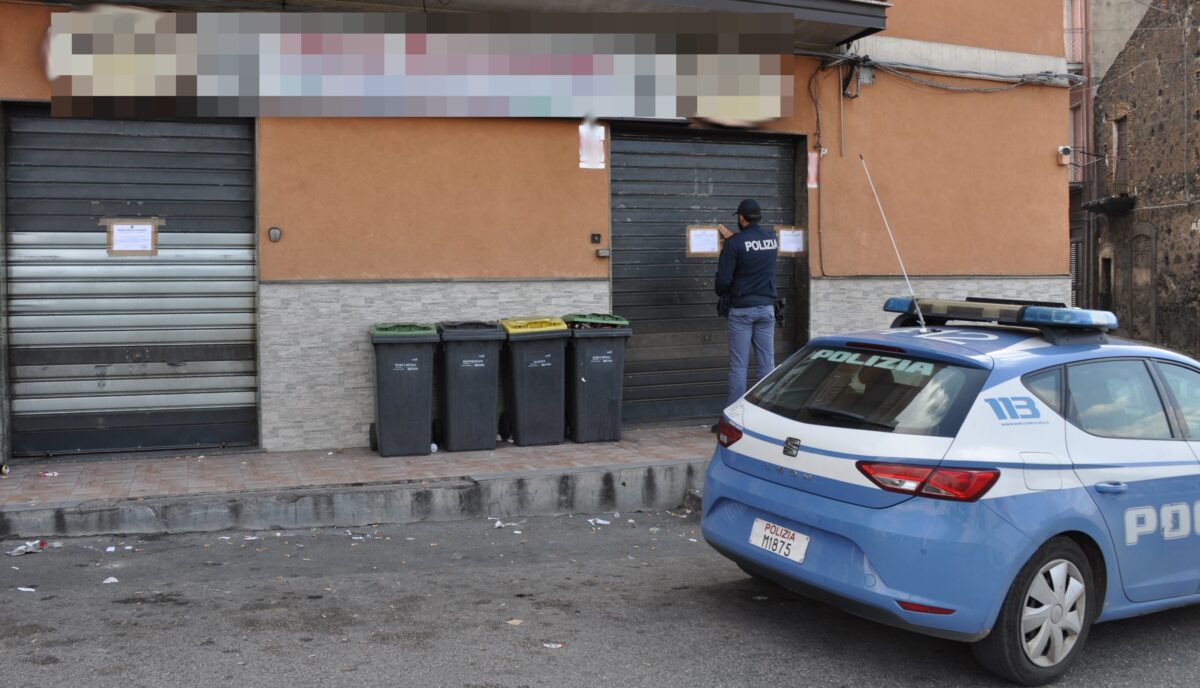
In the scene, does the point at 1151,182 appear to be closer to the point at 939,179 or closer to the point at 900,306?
the point at 939,179

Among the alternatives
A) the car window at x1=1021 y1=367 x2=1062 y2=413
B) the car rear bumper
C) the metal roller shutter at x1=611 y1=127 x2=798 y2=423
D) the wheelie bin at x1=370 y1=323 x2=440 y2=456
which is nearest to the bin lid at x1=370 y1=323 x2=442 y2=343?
the wheelie bin at x1=370 y1=323 x2=440 y2=456

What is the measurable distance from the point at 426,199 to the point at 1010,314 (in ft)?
19.1

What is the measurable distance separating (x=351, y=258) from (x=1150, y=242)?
24.5 metres

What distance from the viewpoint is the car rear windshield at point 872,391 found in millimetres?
4516

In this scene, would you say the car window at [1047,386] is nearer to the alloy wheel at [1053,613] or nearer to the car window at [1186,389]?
the alloy wheel at [1053,613]

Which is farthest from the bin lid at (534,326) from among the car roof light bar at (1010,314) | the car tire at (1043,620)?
the car tire at (1043,620)

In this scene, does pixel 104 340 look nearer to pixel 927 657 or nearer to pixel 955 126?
pixel 927 657

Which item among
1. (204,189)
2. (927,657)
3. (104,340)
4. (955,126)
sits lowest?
(927,657)

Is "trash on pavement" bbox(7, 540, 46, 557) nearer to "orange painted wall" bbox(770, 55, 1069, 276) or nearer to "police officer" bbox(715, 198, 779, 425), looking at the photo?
"police officer" bbox(715, 198, 779, 425)

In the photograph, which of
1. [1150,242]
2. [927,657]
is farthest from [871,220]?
[1150,242]

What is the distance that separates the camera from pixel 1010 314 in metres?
5.15

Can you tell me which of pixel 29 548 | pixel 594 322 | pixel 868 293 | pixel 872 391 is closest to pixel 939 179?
pixel 868 293

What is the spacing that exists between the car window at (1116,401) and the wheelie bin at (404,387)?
5.27 m

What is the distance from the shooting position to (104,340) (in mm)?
8742
